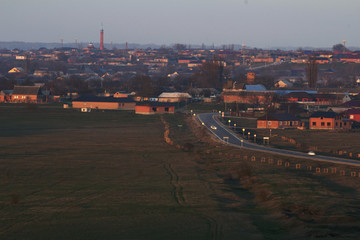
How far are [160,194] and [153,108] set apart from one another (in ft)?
155

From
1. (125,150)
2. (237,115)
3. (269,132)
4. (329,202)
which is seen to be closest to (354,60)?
(237,115)

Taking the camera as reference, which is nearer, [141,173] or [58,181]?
[58,181]

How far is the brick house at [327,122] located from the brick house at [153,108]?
2231 centimetres

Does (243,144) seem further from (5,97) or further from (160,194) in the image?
(5,97)

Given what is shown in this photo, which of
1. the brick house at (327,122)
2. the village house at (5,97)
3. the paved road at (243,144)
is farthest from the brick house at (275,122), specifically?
the village house at (5,97)

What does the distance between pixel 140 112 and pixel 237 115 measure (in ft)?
41.0

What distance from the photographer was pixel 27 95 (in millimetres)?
88250

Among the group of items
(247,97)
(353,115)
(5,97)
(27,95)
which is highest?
(247,97)

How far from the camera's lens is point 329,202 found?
25.6 metres

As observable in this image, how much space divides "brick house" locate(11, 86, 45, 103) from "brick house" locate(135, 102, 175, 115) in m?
20.7

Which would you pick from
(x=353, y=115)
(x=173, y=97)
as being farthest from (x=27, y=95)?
(x=353, y=115)

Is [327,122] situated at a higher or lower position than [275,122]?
higher

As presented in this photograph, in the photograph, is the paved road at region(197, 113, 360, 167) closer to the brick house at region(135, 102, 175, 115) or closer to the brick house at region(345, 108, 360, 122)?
the brick house at region(135, 102, 175, 115)

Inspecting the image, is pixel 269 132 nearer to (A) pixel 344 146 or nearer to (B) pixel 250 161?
(A) pixel 344 146
